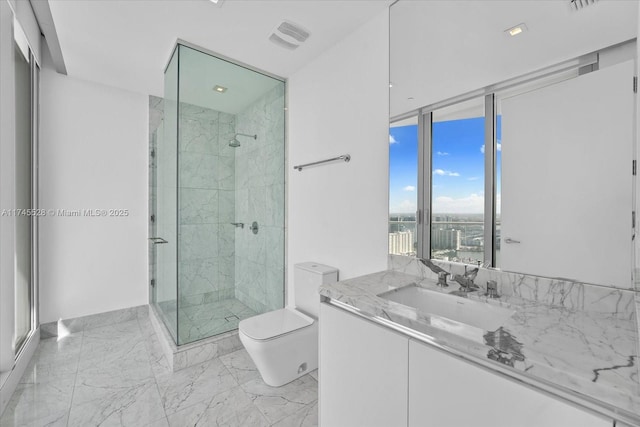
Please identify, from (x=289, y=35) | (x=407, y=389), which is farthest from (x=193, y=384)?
(x=289, y=35)

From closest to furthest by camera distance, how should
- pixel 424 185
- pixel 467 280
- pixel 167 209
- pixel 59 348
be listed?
pixel 467 280, pixel 424 185, pixel 59 348, pixel 167 209

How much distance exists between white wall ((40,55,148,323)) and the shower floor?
761 mm

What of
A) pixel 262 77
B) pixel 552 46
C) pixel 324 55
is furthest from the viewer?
pixel 262 77

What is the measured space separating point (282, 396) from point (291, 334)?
1.26ft

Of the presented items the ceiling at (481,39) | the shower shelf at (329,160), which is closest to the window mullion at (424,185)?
the ceiling at (481,39)

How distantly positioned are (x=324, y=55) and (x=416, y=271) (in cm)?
175

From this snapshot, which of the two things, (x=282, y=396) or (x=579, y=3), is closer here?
(x=579, y=3)

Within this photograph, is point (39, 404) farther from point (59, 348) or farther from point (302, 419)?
point (302, 419)

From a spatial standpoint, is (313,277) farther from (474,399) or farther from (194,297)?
(474,399)

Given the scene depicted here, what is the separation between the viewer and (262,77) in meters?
2.66

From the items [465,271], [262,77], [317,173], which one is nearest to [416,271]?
[465,271]

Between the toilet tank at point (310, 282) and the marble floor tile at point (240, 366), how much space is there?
1.80 feet

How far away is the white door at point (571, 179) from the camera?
0.96 metres

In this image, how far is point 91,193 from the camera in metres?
2.89
